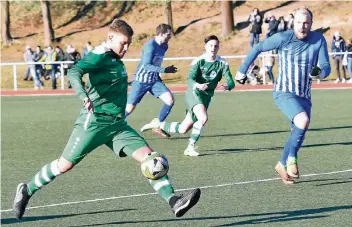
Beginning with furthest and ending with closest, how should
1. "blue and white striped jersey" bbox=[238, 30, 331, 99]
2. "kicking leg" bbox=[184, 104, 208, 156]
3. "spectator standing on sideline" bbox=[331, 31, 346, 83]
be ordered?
"spectator standing on sideline" bbox=[331, 31, 346, 83] < "kicking leg" bbox=[184, 104, 208, 156] < "blue and white striped jersey" bbox=[238, 30, 331, 99]

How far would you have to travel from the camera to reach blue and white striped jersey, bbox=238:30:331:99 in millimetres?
10500

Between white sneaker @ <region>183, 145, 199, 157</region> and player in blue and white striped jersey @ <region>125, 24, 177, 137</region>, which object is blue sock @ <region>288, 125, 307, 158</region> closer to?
white sneaker @ <region>183, 145, 199, 157</region>

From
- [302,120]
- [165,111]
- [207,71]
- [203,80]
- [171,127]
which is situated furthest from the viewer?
[165,111]

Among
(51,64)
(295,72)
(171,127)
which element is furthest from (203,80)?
(51,64)

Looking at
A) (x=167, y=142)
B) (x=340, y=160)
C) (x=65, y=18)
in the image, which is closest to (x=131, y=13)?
(x=65, y=18)

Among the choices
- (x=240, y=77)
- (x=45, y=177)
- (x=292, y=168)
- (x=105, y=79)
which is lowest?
(x=292, y=168)

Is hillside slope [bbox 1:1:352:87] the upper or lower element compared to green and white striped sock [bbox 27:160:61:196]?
lower

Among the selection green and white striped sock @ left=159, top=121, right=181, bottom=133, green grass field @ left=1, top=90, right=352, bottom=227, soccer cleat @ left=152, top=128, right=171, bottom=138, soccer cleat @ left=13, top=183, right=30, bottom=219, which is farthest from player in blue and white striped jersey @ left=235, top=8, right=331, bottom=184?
soccer cleat @ left=152, top=128, right=171, bottom=138

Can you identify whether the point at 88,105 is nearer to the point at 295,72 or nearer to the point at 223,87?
the point at 295,72

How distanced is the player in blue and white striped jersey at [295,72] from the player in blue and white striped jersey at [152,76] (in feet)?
14.7

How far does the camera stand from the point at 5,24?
50.3 metres

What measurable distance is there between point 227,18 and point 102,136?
37031mm

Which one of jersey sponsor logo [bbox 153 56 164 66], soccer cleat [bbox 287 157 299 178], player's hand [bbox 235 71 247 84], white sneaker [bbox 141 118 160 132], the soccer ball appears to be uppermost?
player's hand [bbox 235 71 247 84]

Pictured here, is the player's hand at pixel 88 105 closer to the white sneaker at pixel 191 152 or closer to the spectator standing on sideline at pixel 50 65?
the white sneaker at pixel 191 152
